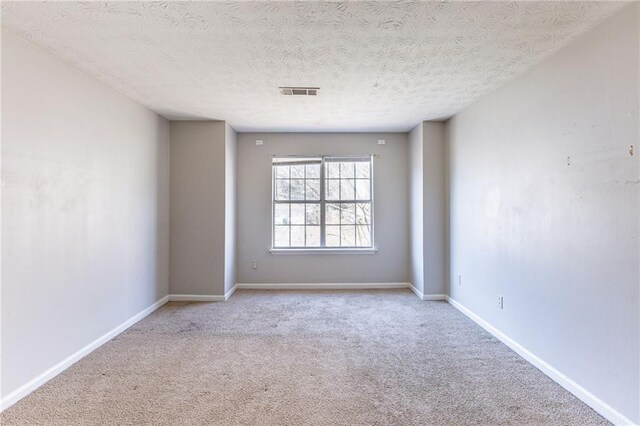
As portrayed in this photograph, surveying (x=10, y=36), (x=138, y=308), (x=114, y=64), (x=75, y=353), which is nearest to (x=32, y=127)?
(x=10, y=36)

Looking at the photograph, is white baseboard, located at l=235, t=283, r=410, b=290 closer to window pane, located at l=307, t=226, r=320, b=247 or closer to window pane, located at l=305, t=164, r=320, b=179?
window pane, located at l=307, t=226, r=320, b=247

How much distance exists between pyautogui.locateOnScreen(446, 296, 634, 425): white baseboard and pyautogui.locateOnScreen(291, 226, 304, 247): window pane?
2687 millimetres

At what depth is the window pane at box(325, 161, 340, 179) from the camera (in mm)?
5020

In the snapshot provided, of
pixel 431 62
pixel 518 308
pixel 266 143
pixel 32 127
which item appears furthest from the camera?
pixel 266 143

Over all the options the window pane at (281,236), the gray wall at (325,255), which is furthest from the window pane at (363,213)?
the window pane at (281,236)

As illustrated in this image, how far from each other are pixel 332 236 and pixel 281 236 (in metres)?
0.81

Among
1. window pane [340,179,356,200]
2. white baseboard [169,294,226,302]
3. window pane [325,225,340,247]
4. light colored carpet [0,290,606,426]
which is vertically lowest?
light colored carpet [0,290,606,426]

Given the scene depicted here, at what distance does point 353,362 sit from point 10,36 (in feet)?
10.9

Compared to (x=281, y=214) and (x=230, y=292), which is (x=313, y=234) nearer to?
(x=281, y=214)

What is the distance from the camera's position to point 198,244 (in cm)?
430

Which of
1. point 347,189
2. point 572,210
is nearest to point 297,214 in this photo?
point 347,189

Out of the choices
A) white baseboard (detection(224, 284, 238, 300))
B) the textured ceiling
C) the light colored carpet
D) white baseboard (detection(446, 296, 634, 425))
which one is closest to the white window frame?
white baseboard (detection(224, 284, 238, 300))

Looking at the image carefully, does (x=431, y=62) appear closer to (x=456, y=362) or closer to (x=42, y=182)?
(x=456, y=362)

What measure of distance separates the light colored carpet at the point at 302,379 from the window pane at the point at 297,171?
2.28m
